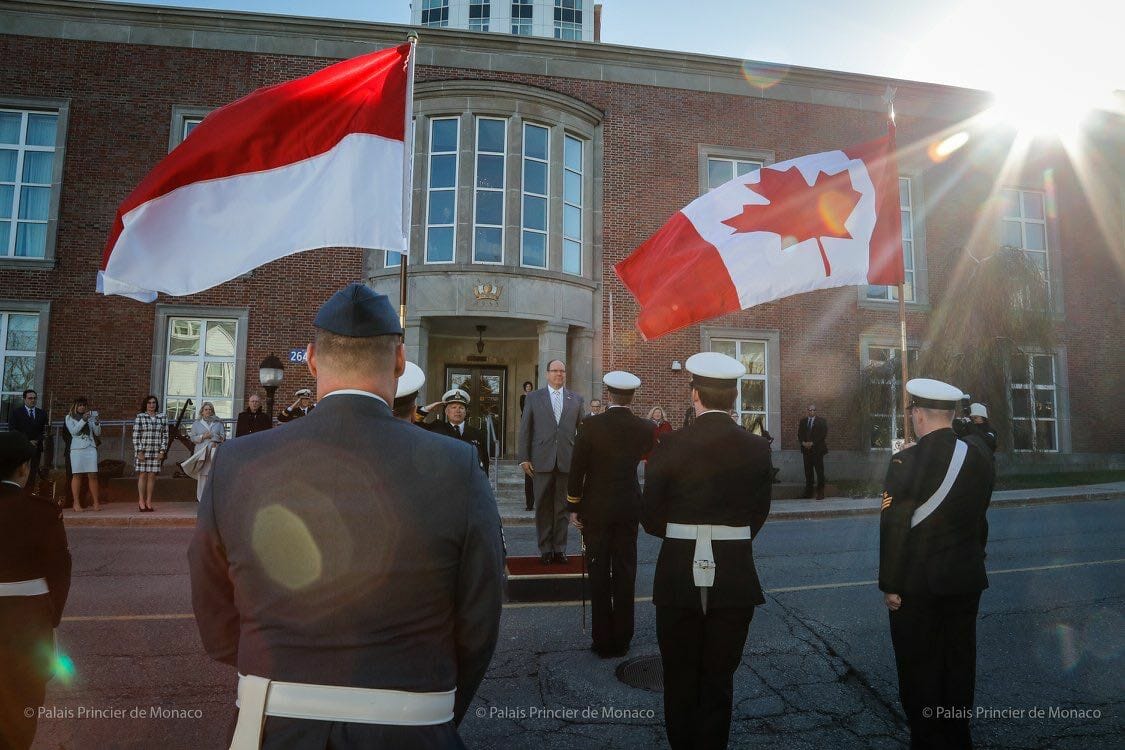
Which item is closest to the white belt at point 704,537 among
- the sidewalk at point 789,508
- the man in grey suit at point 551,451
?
the man in grey suit at point 551,451

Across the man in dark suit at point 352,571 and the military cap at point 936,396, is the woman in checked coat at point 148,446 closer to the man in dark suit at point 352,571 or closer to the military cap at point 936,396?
the man in dark suit at point 352,571

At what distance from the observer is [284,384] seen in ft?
53.1

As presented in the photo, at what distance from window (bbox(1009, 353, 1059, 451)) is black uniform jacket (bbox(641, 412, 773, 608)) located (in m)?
19.9

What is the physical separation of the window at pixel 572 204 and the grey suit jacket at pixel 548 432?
9563 mm

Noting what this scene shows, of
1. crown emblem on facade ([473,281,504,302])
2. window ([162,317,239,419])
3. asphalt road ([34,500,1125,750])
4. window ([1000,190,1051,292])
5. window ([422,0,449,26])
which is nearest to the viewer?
asphalt road ([34,500,1125,750])

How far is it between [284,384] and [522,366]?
20.6 ft

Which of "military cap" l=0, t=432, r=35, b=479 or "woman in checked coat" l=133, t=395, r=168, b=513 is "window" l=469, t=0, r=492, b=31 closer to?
"woman in checked coat" l=133, t=395, r=168, b=513

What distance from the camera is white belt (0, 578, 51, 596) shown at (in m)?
2.92

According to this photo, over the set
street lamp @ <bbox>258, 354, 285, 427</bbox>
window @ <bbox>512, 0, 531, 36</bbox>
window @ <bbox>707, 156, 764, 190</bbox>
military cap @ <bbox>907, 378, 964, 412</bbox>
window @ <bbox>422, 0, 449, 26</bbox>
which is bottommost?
military cap @ <bbox>907, 378, 964, 412</bbox>

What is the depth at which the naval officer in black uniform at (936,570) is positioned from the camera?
325 cm

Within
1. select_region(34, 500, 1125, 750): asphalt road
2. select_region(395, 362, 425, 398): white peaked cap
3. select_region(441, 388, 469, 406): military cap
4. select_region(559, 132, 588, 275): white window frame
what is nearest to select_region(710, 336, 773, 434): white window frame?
select_region(559, 132, 588, 275): white window frame

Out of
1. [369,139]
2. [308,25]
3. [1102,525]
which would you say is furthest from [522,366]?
[369,139]

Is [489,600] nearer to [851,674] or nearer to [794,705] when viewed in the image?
[794,705]

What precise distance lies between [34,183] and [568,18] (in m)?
35.9
